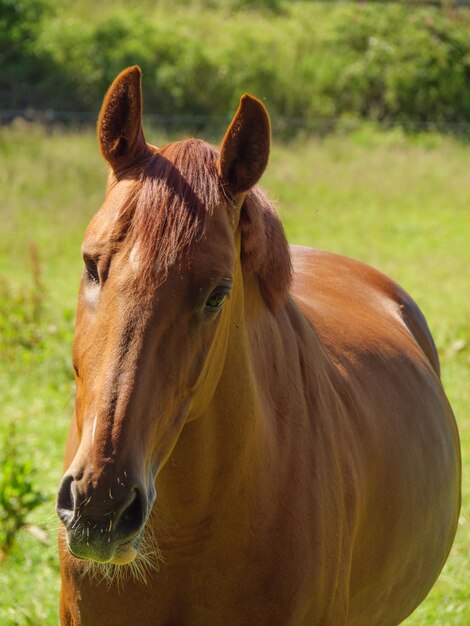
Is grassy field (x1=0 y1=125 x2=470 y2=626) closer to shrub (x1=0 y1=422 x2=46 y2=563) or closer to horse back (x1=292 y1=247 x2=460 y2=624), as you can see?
shrub (x1=0 y1=422 x2=46 y2=563)

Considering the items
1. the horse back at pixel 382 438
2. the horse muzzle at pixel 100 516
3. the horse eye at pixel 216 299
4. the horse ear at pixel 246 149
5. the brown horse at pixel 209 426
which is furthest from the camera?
the horse back at pixel 382 438

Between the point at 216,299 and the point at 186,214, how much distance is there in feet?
0.63

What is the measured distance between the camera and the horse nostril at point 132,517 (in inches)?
71.6

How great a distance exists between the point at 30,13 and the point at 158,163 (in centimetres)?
1769

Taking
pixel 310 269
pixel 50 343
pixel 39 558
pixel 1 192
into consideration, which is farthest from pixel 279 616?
pixel 1 192

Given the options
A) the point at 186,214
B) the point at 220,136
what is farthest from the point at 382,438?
the point at 220,136

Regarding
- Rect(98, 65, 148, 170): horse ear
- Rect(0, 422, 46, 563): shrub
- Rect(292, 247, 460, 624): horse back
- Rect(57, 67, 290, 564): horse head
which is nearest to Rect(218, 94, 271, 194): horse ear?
Rect(57, 67, 290, 564): horse head

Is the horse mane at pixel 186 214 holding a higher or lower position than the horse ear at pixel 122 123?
lower

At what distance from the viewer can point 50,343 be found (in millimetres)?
7688

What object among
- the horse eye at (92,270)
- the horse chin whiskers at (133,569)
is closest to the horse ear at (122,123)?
the horse eye at (92,270)

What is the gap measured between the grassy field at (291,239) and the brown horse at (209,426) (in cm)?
83

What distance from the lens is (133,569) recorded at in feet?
7.48

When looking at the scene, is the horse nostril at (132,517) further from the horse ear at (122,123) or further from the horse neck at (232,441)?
the horse ear at (122,123)

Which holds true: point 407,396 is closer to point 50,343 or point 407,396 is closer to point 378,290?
point 378,290
